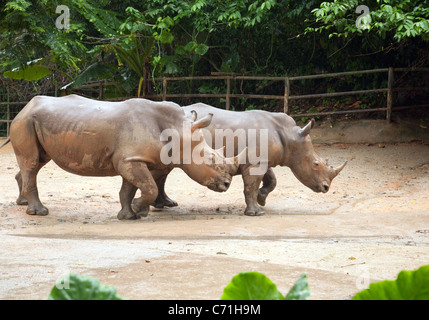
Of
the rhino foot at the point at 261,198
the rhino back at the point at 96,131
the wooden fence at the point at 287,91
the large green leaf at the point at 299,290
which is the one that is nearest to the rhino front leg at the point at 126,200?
the rhino back at the point at 96,131

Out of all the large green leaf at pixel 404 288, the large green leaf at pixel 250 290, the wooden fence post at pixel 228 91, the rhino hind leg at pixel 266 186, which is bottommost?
the rhino hind leg at pixel 266 186

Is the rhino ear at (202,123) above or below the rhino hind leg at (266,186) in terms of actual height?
above

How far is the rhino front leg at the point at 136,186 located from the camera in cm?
782

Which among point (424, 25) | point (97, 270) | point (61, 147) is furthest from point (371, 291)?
point (424, 25)

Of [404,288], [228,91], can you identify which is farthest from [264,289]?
[228,91]

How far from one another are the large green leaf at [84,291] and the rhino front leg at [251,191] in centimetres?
768

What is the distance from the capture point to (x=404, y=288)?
93cm

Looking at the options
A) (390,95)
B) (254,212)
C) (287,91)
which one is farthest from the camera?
(287,91)

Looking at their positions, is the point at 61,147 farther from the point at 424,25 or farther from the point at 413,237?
the point at 424,25

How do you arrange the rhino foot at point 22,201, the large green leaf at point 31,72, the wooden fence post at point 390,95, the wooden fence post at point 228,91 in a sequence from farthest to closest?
the wooden fence post at point 228,91, the large green leaf at point 31,72, the wooden fence post at point 390,95, the rhino foot at point 22,201

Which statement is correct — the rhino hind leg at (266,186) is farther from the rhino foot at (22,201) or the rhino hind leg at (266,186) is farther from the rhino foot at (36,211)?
the rhino foot at (22,201)

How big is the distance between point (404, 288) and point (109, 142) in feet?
23.7

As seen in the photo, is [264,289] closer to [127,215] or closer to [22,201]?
[127,215]
